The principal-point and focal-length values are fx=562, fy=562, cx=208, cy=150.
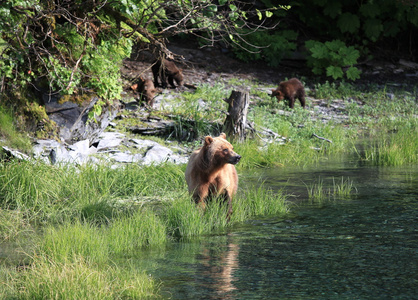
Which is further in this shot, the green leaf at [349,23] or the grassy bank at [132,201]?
the green leaf at [349,23]

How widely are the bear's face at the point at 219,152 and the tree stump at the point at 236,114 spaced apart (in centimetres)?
506

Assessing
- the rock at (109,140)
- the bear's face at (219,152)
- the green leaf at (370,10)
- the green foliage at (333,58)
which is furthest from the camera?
the green leaf at (370,10)

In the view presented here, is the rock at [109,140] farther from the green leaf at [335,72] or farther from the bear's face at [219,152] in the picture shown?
the green leaf at [335,72]

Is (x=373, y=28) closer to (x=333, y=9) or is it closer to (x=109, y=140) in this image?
(x=333, y=9)

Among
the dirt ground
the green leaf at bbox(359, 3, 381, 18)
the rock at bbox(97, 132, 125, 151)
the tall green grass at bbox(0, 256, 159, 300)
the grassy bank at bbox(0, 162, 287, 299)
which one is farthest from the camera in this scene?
the green leaf at bbox(359, 3, 381, 18)

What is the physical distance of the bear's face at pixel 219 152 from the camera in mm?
6125

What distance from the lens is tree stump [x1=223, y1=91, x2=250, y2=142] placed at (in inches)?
445

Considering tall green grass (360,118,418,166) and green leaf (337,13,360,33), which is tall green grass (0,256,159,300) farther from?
green leaf (337,13,360,33)

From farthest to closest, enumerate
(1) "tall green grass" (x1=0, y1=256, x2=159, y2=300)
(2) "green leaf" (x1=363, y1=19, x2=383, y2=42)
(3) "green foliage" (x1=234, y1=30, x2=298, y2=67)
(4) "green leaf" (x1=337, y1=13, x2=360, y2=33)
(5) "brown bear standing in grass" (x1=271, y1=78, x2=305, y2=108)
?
(2) "green leaf" (x1=363, y1=19, x2=383, y2=42) < (4) "green leaf" (x1=337, y1=13, x2=360, y2=33) < (3) "green foliage" (x1=234, y1=30, x2=298, y2=67) < (5) "brown bear standing in grass" (x1=271, y1=78, x2=305, y2=108) < (1) "tall green grass" (x1=0, y1=256, x2=159, y2=300)

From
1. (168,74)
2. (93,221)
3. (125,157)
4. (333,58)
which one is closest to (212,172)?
(93,221)

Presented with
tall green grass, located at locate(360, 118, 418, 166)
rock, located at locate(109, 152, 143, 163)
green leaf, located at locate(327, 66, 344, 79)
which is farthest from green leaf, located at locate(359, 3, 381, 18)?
rock, located at locate(109, 152, 143, 163)

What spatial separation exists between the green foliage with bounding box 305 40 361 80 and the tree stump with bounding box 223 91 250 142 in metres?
7.07

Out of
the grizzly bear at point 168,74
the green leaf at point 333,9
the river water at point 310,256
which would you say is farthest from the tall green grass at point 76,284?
the green leaf at point 333,9

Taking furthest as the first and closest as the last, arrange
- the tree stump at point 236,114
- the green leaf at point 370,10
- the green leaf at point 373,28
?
1. the green leaf at point 373,28
2. the green leaf at point 370,10
3. the tree stump at point 236,114
